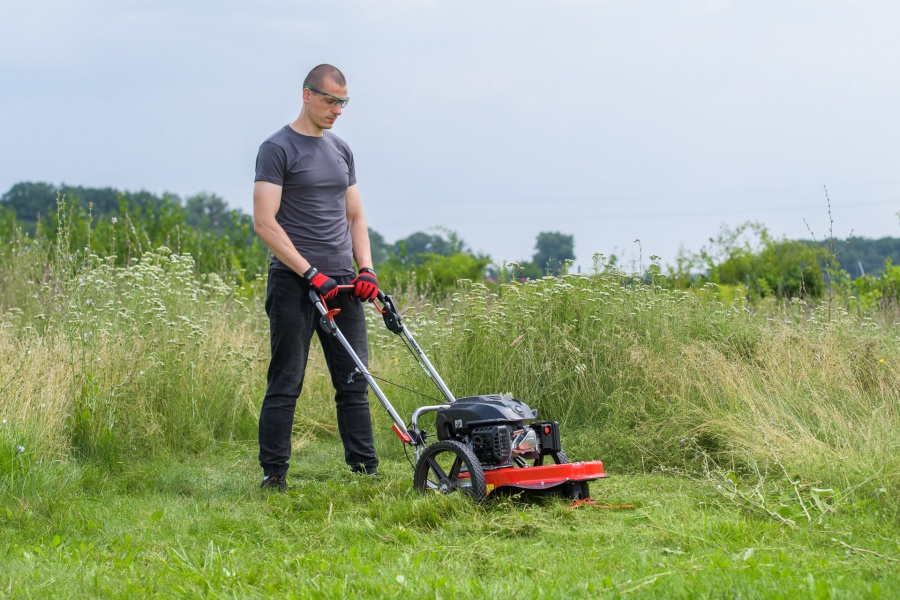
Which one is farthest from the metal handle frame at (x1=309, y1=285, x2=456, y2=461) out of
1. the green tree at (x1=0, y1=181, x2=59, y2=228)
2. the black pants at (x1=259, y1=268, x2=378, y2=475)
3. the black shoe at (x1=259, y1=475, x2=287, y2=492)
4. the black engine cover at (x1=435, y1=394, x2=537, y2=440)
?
the green tree at (x1=0, y1=181, x2=59, y2=228)

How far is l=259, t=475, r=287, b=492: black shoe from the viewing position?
Result: 519 cm

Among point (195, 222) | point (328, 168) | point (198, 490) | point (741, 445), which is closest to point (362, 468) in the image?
point (198, 490)

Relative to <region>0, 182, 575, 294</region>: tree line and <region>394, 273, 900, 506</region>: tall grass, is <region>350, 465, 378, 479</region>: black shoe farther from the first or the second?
<region>0, 182, 575, 294</region>: tree line

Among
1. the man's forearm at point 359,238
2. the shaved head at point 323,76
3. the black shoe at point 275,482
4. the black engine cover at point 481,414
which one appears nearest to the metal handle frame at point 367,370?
the black engine cover at point 481,414

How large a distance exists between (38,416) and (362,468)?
1788mm

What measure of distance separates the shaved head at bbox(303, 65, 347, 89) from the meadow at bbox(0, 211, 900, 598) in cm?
206

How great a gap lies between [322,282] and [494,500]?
1.46 metres

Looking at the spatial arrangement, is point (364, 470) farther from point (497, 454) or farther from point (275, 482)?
point (497, 454)

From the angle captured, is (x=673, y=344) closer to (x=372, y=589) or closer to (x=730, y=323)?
(x=730, y=323)

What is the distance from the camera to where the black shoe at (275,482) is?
5188 millimetres

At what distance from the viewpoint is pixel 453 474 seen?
4508mm

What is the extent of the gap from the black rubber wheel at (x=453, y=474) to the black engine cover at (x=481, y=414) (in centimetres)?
11

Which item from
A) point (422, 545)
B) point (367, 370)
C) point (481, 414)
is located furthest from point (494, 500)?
point (367, 370)

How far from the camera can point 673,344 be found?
6.54 m
